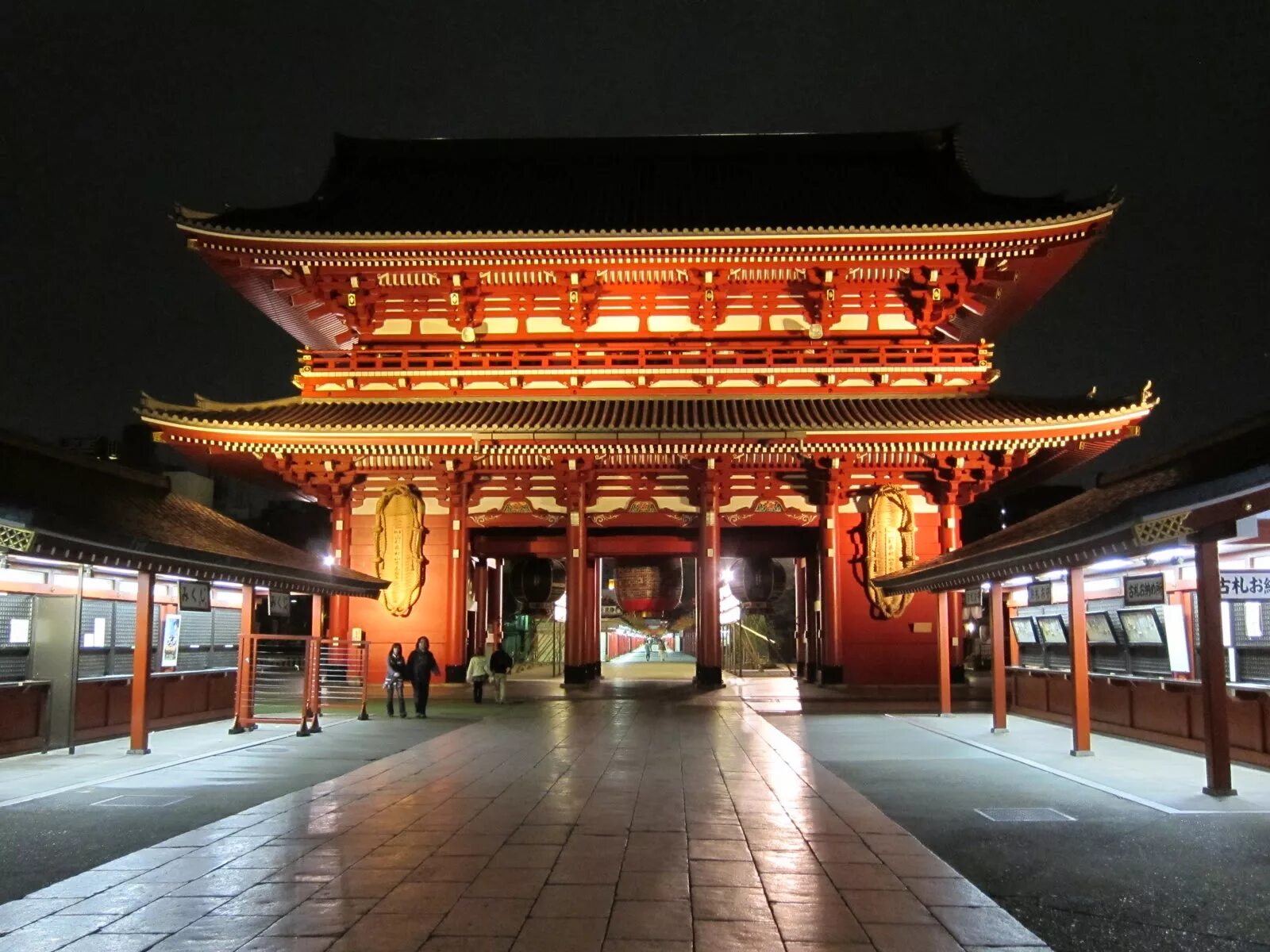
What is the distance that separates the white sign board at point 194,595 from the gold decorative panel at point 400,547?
23.4 ft

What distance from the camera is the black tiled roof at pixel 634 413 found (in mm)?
21375

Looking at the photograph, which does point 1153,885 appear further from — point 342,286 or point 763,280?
point 342,286

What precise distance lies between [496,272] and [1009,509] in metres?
44.1

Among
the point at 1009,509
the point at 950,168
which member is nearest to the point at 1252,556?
the point at 950,168

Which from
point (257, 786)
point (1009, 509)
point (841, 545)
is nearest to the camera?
point (257, 786)

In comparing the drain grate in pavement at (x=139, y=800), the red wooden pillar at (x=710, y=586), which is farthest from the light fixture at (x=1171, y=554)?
the drain grate in pavement at (x=139, y=800)

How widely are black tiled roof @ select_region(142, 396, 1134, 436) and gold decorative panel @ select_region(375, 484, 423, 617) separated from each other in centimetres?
208

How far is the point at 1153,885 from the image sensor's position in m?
6.54

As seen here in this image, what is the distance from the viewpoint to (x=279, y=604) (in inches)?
A: 707

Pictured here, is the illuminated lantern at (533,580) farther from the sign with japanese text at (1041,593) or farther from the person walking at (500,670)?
the sign with japanese text at (1041,593)

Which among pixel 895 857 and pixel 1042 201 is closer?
pixel 895 857

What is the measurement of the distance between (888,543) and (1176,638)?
964 cm

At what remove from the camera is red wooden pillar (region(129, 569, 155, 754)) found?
13180 mm

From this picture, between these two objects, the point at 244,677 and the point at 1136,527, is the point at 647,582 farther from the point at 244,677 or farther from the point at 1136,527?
the point at 1136,527
